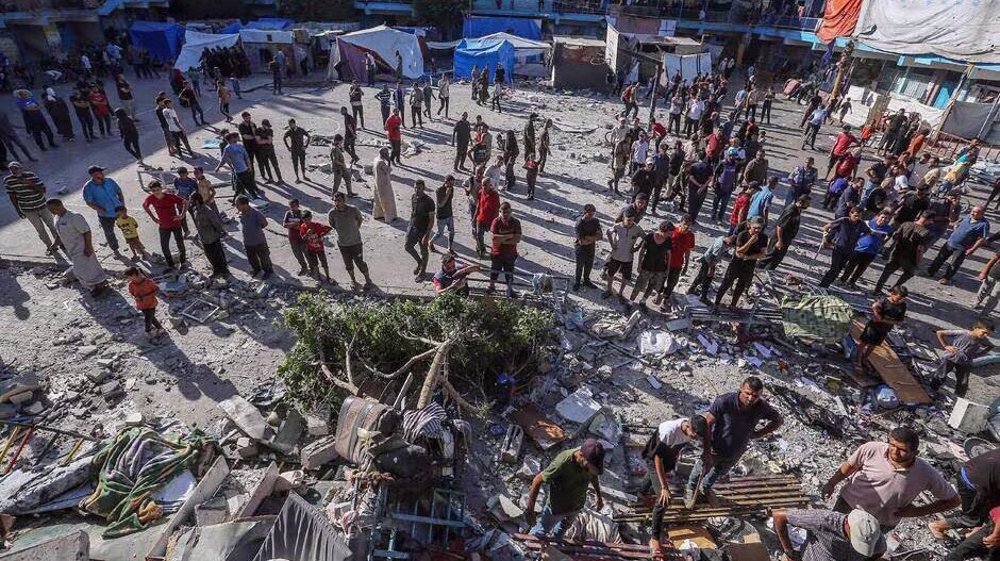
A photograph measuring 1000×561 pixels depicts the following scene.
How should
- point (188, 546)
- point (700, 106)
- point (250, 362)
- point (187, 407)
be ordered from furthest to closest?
point (700, 106) < point (250, 362) < point (187, 407) < point (188, 546)

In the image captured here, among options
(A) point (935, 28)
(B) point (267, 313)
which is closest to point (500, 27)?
(A) point (935, 28)

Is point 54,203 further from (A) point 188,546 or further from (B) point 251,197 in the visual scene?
(A) point 188,546

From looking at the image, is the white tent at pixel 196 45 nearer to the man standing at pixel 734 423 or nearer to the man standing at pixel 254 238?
the man standing at pixel 254 238

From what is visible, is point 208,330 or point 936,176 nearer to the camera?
point 208,330

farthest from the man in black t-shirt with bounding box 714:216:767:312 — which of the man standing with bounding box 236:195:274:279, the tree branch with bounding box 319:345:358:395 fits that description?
the man standing with bounding box 236:195:274:279

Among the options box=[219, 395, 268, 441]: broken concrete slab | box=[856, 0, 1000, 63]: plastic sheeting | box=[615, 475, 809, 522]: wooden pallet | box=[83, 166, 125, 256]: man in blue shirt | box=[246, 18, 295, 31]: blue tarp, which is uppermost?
box=[856, 0, 1000, 63]: plastic sheeting

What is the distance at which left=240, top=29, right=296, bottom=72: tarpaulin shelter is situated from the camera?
78.4 ft

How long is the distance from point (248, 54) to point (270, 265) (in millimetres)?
21801

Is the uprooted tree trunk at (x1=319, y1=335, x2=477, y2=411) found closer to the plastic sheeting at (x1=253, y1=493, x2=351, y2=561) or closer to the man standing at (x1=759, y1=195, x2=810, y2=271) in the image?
the plastic sheeting at (x1=253, y1=493, x2=351, y2=561)

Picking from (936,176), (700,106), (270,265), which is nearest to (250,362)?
(270,265)

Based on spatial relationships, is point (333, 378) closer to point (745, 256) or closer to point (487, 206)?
point (487, 206)

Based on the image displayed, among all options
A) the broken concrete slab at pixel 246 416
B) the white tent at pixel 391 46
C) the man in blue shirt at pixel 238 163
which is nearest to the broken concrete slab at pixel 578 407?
the broken concrete slab at pixel 246 416

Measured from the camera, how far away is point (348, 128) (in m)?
12.4

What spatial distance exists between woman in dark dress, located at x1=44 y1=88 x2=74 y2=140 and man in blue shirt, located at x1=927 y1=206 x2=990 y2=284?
20374 millimetres
